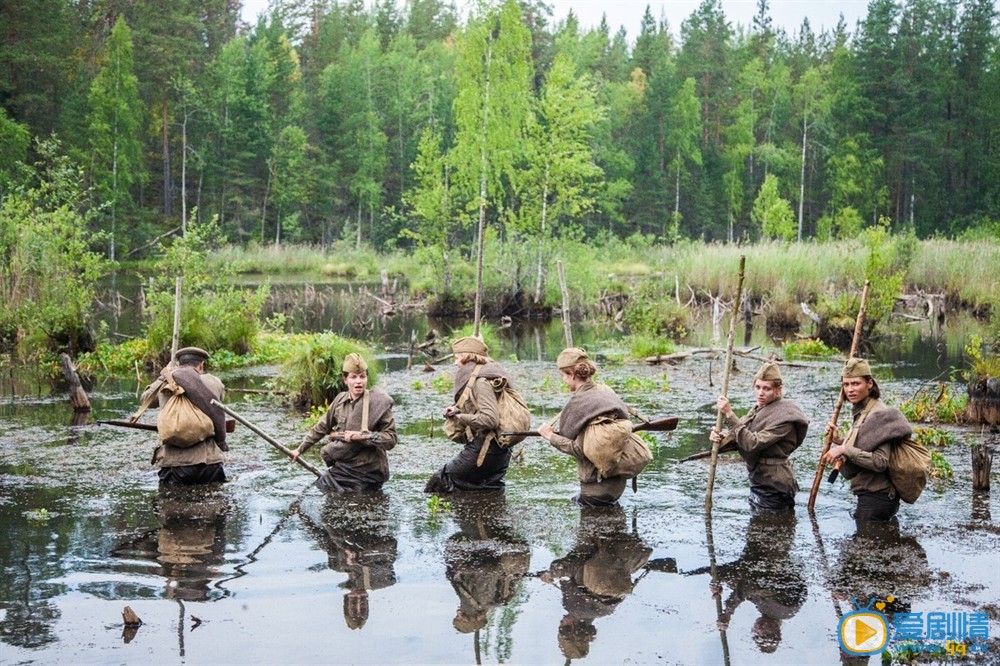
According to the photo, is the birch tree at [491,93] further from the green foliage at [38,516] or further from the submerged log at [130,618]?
the submerged log at [130,618]

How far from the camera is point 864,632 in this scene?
22.0ft

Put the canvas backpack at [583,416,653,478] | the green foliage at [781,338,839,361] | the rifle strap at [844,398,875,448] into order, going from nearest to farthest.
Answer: the rifle strap at [844,398,875,448] → the canvas backpack at [583,416,653,478] → the green foliage at [781,338,839,361]

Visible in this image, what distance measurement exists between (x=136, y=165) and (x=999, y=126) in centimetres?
5718

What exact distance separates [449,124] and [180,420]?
72145 millimetres

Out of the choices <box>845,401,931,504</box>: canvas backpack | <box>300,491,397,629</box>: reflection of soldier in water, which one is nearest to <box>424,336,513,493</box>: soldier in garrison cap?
<box>300,491,397,629</box>: reflection of soldier in water

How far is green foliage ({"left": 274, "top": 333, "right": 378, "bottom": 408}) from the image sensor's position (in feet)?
53.5

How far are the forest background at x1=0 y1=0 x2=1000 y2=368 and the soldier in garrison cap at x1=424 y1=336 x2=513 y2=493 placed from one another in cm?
4140

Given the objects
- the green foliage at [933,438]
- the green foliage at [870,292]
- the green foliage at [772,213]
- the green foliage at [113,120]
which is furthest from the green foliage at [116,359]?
the green foliage at [772,213]

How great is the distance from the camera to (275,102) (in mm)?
79312

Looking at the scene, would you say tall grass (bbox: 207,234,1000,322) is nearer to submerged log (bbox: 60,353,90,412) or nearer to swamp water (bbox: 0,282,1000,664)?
submerged log (bbox: 60,353,90,412)

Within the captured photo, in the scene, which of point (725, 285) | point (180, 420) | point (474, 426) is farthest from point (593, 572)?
point (725, 285)

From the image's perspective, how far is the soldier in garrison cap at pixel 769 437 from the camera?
9.23 m

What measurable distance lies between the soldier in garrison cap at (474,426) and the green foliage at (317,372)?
18.7 feet

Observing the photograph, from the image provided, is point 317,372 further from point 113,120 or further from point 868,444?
point 113,120
